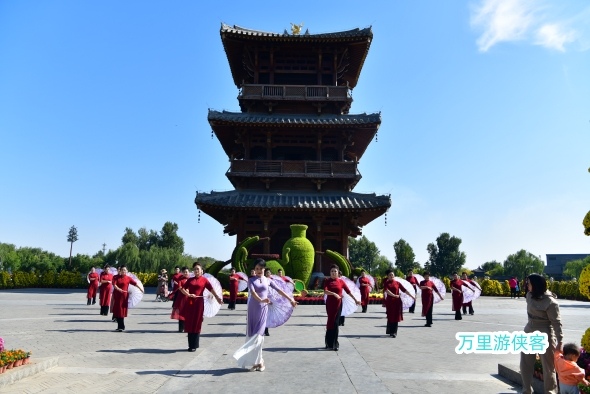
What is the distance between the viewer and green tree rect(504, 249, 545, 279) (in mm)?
82875

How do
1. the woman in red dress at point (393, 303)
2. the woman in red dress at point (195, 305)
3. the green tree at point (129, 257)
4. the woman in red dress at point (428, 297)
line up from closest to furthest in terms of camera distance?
the woman in red dress at point (195, 305)
the woman in red dress at point (393, 303)
the woman in red dress at point (428, 297)
the green tree at point (129, 257)

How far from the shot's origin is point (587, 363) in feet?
17.6

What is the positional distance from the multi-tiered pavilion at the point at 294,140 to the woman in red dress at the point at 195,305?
48.1 ft

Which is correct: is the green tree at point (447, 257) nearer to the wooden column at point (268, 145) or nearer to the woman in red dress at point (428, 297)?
the wooden column at point (268, 145)

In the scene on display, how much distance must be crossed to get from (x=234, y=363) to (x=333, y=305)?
2.46 metres

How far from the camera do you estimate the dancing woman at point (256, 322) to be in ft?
22.0

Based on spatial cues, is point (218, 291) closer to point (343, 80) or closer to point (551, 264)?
point (343, 80)

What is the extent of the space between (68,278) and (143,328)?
2837 cm

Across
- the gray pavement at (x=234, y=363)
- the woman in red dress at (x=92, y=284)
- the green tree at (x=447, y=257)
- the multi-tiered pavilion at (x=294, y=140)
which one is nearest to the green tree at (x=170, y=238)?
the green tree at (x=447, y=257)

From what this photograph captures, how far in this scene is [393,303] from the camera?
11219 mm

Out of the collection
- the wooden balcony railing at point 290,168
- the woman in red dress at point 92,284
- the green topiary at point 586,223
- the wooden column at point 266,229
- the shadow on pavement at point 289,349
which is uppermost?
the wooden balcony railing at point 290,168

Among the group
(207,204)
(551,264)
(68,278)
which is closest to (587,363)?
(207,204)

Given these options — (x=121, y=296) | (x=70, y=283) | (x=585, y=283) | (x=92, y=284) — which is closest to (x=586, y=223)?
(x=585, y=283)

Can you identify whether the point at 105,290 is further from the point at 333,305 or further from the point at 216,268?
the point at 333,305
